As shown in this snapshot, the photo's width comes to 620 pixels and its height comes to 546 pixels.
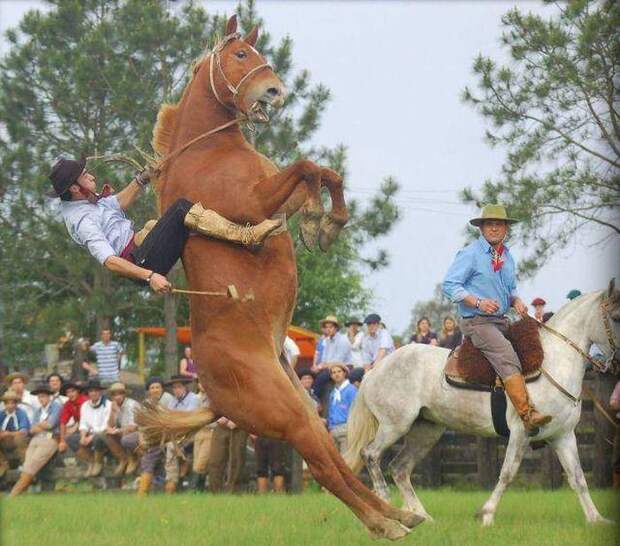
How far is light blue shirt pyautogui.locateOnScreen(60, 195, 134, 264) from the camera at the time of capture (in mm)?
8594

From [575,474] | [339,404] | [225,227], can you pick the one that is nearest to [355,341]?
[339,404]

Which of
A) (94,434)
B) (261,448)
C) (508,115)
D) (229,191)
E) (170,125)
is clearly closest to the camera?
(229,191)

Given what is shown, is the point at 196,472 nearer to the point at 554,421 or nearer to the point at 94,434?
the point at 94,434

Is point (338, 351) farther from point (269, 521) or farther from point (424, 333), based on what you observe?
point (269, 521)

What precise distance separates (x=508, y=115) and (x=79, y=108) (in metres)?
12.1

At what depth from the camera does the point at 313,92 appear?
94.4ft

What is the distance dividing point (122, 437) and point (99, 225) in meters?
8.93

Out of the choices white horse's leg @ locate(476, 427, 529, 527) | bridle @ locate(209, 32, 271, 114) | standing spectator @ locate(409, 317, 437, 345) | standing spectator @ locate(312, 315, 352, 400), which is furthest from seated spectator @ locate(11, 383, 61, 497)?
bridle @ locate(209, 32, 271, 114)

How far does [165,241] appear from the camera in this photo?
8.49 metres

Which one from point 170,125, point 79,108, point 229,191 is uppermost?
point 79,108

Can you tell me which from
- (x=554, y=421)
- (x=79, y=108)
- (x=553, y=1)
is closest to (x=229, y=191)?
(x=554, y=421)

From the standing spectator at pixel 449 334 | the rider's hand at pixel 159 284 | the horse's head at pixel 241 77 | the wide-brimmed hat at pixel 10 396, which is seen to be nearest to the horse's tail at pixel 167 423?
the rider's hand at pixel 159 284

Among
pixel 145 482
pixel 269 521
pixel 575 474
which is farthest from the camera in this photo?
pixel 145 482

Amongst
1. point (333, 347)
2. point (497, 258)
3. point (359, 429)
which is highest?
point (333, 347)
